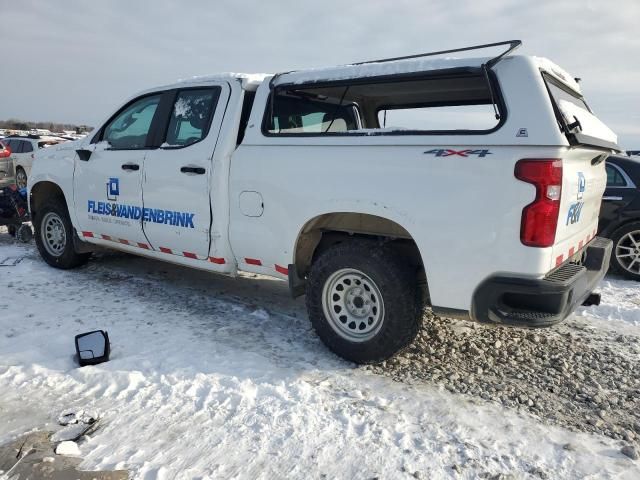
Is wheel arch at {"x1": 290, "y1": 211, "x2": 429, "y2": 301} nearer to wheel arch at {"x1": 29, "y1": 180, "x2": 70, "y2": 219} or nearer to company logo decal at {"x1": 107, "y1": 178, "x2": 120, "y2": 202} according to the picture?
company logo decal at {"x1": 107, "y1": 178, "x2": 120, "y2": 202}

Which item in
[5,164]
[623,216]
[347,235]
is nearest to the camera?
[347,235]

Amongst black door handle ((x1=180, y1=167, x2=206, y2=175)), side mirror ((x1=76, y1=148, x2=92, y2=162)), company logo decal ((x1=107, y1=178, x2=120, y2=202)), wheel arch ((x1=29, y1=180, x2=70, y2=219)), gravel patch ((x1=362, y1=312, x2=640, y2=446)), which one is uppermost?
side mirror ((x1=76, y1=148, x2=92, y2=162))

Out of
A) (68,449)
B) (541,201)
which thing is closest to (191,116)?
(68,449)

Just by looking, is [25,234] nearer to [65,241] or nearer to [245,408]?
[65,241]

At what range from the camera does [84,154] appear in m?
5.42

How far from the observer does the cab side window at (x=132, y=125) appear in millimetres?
4973

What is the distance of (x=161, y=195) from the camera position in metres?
4.65

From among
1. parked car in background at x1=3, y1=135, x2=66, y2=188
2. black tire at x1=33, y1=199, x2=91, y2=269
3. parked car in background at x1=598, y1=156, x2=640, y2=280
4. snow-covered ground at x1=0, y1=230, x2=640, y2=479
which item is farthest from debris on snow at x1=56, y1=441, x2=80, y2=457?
parked car in background at x1=3, y1=135, x2=66, y2=188

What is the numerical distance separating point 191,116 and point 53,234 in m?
2.73

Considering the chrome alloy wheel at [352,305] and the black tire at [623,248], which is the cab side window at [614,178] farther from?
the chrome alloy wheel at [352,305]

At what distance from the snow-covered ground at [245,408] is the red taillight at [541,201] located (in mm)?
1095

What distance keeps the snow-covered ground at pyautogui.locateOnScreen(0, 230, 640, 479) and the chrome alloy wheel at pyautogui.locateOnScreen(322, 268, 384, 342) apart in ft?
0.87

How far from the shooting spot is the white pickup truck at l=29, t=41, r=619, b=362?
2.93 metres

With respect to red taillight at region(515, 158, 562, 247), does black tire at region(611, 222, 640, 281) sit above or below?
below
